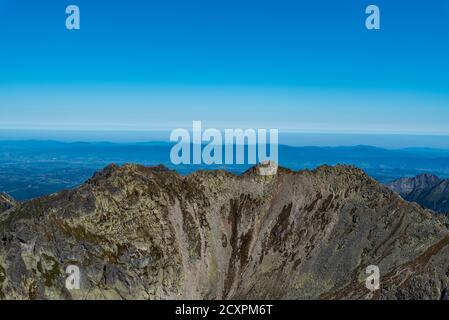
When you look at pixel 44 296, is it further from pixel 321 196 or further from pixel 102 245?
pixel 321 196

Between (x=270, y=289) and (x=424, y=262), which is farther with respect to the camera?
(x=270, y=289)

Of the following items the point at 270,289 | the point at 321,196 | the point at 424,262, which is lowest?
the point at 270,289

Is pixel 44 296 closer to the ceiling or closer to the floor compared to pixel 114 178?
closer to the floor

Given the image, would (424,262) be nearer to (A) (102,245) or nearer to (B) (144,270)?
(B) (144,270)

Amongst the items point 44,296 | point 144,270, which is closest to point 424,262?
point 144,270
